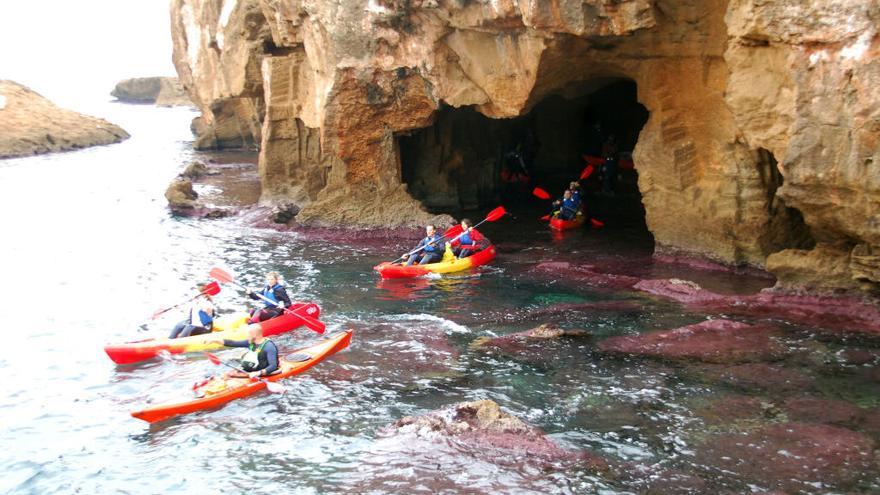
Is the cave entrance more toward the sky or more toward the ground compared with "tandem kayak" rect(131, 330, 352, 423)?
more toward the sky

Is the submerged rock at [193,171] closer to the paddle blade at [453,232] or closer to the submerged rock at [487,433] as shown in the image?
the paddle blade at [453,232]

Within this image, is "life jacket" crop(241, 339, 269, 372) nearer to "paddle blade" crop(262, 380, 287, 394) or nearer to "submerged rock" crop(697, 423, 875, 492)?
"paddle blade" crop(262, 380, 287, 394)

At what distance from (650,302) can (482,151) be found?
1165 centimetres

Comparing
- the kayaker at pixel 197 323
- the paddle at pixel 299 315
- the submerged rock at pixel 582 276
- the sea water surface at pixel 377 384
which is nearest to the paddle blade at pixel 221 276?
the paddle at pixel 299 315

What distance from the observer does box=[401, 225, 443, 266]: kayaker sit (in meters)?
19.0

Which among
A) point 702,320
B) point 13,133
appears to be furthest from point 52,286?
point 13,133

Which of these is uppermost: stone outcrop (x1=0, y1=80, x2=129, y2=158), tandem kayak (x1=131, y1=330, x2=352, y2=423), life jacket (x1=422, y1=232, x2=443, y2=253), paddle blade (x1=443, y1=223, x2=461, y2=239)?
stone outcrop (x1=0, y1=80, x2=129, y2=158)

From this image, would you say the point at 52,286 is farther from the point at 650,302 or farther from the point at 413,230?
the point at 650,302

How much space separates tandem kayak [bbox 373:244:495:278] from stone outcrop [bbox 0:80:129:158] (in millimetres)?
28054

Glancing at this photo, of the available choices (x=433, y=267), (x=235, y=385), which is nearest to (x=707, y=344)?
(x=235, y=385)

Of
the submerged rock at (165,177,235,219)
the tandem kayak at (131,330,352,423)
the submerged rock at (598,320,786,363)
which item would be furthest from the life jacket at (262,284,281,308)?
the submerged rock at (165,177,235,219)

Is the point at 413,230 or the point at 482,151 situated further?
the point at 482,151

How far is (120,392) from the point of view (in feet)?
42.6

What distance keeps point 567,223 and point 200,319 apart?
10.8 meters
